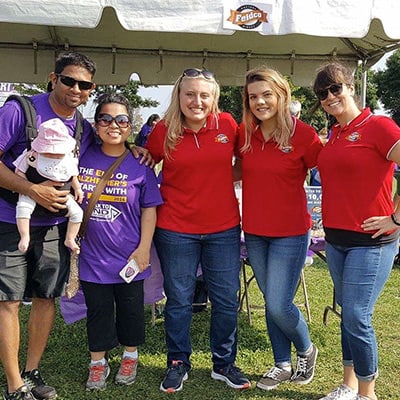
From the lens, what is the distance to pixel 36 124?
8.56 feet

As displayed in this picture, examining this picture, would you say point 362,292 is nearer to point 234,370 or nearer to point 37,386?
point 234,370

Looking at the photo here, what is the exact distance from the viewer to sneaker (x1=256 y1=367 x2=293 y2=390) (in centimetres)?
308

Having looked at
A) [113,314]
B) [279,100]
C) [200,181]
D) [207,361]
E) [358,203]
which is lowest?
[207,361]

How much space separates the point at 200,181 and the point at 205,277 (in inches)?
25.4

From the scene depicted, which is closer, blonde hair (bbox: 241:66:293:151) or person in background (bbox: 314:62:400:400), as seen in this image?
person in background (bbox: 314:62:400:400)

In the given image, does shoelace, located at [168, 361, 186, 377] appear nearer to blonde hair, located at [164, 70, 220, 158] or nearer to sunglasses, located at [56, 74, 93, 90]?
blonde hair, located at [164, 70, 220, 158]

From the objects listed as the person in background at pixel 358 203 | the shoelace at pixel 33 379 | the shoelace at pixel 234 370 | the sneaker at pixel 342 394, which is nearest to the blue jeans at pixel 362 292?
the person in background at pixel 358 203

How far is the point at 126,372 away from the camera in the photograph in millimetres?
3137

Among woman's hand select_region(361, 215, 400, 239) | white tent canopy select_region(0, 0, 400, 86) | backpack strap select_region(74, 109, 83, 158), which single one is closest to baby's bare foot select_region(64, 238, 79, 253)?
backpack strap select_region(74, 109, 83, 158)

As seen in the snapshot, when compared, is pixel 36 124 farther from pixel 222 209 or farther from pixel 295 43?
pixel 295 43

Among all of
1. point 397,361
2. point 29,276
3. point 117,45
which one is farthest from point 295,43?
point 29,276

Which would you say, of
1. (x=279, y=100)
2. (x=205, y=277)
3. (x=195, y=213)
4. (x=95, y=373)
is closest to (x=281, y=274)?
(x=205, y=277)

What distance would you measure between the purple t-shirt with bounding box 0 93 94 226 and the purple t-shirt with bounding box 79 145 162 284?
0.17 metres

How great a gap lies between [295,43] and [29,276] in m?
4.01
